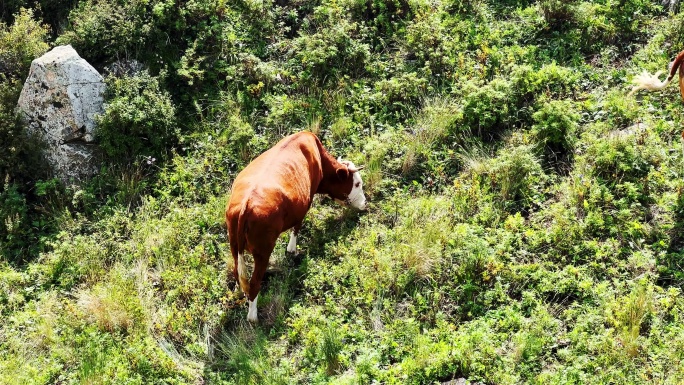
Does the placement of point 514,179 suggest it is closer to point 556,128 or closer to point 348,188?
point 556,128

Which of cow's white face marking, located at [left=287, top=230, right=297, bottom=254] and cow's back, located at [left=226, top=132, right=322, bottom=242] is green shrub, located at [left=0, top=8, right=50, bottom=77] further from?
cow's white face marking, located at [left=287, top=230, right=297, bottom=254]

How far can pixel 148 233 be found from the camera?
900 centimetres

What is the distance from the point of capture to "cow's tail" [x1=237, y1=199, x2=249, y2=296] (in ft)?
23.6

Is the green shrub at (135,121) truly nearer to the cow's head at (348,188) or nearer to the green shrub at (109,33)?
the green shrub at (109,33)

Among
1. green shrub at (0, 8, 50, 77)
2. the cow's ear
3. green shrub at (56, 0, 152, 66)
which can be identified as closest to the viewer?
the cow's ear

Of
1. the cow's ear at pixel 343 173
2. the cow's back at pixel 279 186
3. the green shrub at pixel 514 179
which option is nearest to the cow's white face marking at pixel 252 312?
the cow's back at pixel 279 186

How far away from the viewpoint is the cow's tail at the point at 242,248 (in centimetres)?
720

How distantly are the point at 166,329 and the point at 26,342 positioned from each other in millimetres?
1700

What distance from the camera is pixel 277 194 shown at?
754 centimetres

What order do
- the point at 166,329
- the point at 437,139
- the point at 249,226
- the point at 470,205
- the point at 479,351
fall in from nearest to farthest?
1. the point at 479,351
2. the point at 249,226
3. the point at 166,329
4. the point at 470,205
5. the point at 437,139

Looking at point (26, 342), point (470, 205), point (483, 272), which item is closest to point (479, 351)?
point (483, 272)

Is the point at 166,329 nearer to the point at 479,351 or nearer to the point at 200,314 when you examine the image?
the point at 200,314

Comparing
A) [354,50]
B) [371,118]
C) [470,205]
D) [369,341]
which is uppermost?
[354,50]

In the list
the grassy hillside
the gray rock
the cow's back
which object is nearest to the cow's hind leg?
the grassy hillside
